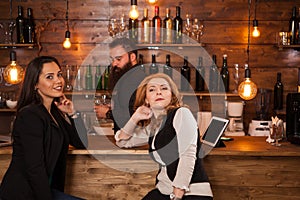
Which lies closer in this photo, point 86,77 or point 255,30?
point 255,30

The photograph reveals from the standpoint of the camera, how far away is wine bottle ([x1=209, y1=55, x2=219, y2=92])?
179 inches

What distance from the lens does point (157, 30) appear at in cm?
443

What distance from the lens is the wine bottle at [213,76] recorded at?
4535 mm

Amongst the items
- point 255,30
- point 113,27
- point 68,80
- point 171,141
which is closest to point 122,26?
point 113,27

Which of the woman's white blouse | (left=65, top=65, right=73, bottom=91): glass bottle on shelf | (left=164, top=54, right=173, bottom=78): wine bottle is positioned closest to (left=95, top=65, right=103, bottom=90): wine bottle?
(left=65, top=65, right=73, bottom=91): glass bottle on shelf

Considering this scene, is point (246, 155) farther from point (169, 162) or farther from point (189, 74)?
point (189, 74)

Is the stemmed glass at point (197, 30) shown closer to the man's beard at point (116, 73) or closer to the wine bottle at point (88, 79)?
the man's beard at point (116, 73)

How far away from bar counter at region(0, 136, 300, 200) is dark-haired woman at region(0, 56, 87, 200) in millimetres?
329

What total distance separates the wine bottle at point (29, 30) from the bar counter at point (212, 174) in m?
1.91

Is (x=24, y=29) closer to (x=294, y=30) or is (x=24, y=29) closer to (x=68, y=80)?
(x=68, y=80)

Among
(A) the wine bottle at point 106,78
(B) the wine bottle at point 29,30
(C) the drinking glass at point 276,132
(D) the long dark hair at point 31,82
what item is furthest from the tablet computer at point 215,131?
(B) the wine bottle at point 29,30

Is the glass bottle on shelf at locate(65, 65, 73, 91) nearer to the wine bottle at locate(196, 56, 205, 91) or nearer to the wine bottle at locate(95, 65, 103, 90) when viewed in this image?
the wine bottle at locate(95, 65, 103, 90)

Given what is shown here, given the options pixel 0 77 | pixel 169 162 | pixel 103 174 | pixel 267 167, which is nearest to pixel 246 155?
pixel 267 167

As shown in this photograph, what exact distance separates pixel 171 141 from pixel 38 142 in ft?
2.28
